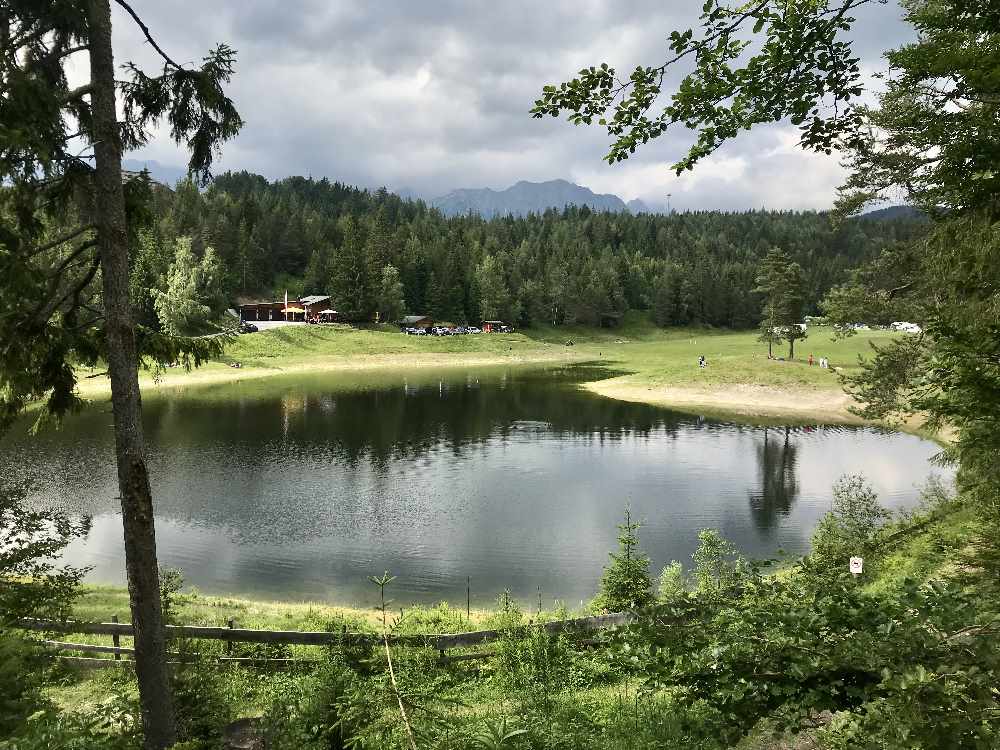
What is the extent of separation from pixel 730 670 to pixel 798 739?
655 cm

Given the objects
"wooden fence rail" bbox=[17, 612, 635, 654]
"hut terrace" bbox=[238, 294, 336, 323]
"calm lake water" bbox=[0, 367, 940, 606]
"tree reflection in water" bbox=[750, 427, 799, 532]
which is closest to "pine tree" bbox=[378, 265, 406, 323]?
"hut terrace" bbox=[238, 294, 336, 323]

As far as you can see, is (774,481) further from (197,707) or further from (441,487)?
(197,707)

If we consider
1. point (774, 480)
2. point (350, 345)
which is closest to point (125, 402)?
point (774, 480)

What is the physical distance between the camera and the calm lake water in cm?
2416

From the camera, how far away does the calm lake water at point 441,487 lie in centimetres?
2416

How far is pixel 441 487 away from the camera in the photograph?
34.9 metres

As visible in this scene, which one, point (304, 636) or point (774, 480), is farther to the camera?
point (774, 480)

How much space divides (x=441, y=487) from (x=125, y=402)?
2708 centimetres

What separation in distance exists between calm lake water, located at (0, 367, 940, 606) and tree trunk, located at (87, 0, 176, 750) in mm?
8397

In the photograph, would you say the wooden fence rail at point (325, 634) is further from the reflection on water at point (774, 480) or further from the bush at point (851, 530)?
the reflection on water at point (774, 480)

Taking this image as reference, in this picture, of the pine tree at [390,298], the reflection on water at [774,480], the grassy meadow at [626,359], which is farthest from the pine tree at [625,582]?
the pine tree at [390,298]

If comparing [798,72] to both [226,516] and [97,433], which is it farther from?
[97,433]

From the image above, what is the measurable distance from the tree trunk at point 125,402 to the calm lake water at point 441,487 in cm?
840

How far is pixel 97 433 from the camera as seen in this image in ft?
151
